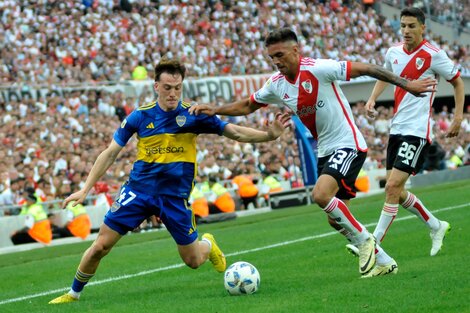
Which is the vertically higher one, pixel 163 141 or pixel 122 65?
pixel 163 141

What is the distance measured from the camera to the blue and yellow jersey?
9.35 m

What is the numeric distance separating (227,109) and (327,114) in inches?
38.7

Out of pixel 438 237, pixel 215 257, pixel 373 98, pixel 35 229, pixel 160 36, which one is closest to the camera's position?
pixel 215 257

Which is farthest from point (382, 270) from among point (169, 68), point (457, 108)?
point (169, 68)

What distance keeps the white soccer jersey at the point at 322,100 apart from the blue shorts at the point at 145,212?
141cm

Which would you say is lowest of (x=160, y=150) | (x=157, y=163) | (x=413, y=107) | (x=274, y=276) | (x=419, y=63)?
(x=274, y=276)

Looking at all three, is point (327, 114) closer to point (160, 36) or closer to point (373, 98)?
point (373, 98)

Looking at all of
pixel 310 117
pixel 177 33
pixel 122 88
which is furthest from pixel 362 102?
pixel 310 117

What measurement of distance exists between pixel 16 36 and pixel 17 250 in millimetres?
10103

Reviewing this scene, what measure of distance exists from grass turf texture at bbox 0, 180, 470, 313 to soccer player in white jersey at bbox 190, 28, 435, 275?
0.56 meters

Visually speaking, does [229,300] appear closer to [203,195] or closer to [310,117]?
[310,117]

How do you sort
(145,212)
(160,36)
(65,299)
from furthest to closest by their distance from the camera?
(160,36) < (65,299) < (145,212)

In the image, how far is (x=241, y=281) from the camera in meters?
9.14

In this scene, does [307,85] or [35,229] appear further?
[35,229]
